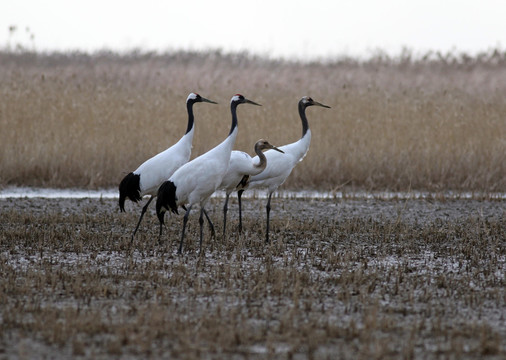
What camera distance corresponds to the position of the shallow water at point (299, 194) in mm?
11328

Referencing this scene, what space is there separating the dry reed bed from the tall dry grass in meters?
2.72

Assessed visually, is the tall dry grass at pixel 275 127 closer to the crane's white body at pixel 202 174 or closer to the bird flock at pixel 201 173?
the bird flock at pixel 201 173

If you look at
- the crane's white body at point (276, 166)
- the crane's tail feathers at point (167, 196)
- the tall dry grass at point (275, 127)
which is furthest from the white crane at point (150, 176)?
the tall dry grass at point (275, 127)

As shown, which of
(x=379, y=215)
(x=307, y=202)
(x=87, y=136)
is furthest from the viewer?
(x=87, y=136)

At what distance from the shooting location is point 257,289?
5781 millimetres

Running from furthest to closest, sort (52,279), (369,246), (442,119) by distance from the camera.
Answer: (442,119) < (369,246) < (52,279)

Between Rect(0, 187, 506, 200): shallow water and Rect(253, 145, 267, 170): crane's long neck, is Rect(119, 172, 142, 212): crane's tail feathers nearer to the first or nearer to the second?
Rect(253, 145, 267, 170): crane's long neck

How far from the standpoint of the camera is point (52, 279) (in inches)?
230

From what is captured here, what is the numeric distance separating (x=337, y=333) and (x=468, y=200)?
7110mm

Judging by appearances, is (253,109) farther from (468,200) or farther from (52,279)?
(52,279)

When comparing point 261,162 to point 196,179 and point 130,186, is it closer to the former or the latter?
point 196,179

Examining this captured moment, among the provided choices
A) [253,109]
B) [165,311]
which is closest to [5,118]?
[253,109]

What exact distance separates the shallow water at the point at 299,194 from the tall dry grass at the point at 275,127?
8.3 inches

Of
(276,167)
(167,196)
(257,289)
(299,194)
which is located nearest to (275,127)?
(299,194)
